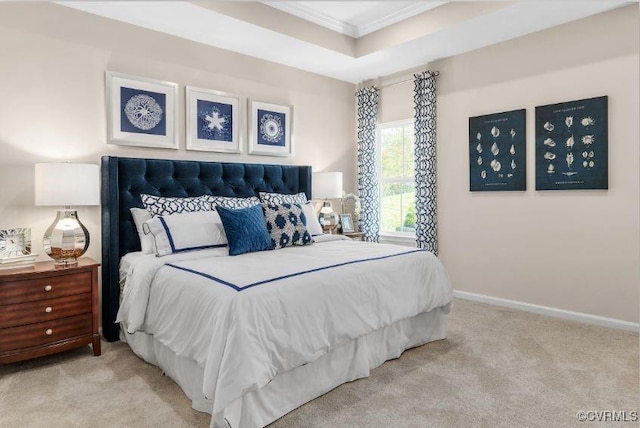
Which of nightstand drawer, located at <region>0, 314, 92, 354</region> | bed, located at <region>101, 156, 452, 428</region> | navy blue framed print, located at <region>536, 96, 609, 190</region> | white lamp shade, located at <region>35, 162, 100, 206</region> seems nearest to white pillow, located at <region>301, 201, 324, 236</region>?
bed, located at <region>101, 156, 452, 428</region>

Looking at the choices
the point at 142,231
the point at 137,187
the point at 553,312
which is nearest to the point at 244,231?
the point at 142,231

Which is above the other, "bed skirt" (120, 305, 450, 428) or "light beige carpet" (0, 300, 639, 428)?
"bed skirt" (120, 305, 450, 428)

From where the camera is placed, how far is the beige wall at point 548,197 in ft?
10.7

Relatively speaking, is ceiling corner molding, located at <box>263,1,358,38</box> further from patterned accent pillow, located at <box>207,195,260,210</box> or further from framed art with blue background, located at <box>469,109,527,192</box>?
patterned accent pillow, located at <box>207,195,260,210</box>

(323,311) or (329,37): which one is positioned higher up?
(329,37)

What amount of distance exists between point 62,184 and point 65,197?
91 millimetres

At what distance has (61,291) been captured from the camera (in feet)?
8.77

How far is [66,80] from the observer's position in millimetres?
3127

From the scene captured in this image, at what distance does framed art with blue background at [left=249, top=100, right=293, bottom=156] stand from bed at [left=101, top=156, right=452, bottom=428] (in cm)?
98

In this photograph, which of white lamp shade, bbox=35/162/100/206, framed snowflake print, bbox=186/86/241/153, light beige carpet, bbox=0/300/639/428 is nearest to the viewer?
light beige carpet, bbox=0/300/639/428

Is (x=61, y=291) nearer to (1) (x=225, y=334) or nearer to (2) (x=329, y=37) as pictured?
(1) (x=225, y=334)

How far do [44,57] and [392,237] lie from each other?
3.94m

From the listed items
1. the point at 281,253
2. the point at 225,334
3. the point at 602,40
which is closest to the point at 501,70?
the point at 602,40

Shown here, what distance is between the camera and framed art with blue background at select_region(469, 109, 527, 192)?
12.6 ft
